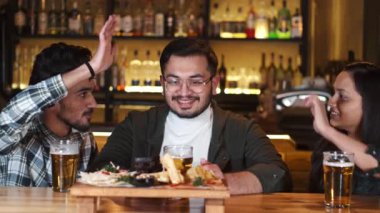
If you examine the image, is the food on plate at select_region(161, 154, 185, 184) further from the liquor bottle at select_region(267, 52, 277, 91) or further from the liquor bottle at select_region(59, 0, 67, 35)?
the liquor bottle at select_region(59, 0, 67, 35)

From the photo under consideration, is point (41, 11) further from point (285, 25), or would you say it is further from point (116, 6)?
point (285, 25)

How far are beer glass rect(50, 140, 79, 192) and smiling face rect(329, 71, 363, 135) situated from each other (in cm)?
103

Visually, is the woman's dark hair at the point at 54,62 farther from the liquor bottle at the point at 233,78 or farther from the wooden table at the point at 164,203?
the liquor bottle at the point at 233,78

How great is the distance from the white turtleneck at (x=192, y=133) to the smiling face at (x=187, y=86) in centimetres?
6

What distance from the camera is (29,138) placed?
256 centimetres

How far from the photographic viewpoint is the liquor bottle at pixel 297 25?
5.76 meters

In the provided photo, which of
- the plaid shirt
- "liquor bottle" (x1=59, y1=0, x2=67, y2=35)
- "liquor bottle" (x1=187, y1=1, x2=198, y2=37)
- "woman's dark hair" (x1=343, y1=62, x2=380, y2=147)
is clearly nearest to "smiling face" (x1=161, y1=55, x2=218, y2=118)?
the plaid shirt

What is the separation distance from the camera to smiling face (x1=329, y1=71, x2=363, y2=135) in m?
2.65

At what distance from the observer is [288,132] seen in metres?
4.60

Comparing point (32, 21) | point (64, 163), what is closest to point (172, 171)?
point (64, 163)

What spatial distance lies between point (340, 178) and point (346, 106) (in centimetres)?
66

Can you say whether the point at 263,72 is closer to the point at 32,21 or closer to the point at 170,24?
the point at 170,24

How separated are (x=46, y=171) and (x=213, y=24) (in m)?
3.50

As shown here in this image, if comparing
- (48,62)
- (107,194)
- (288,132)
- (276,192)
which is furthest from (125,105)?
(107,194)
